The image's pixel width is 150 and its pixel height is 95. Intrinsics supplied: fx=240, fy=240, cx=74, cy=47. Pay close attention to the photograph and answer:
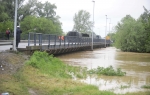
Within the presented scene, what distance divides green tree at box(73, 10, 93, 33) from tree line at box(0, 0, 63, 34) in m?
29.4

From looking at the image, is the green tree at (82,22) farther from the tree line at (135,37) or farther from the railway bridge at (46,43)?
the railway bridge at (46,43)

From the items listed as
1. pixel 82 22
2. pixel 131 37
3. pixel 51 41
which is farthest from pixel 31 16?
pixel 82 22

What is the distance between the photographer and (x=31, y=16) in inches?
2336

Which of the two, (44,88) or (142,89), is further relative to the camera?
(142,89)

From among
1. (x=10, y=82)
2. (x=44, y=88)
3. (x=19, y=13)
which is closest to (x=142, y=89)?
(x=44, y=88)

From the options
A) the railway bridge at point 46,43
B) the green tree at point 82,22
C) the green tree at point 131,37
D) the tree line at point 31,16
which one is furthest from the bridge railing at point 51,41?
the green tree at point 82,22

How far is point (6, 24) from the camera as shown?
44.5m

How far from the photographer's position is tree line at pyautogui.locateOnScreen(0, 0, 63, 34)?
161 ft

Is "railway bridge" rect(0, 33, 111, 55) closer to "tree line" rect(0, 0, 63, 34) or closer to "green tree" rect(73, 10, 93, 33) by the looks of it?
"tree line" rect(0, 0, 63, 34)

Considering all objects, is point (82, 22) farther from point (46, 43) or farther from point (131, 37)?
point (46, 43)

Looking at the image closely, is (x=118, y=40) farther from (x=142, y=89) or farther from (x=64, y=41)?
(x=142, y=89)

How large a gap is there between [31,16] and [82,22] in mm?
46660

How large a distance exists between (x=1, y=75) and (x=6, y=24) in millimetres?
36370

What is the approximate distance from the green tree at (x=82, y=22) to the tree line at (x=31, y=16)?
96.5ft
